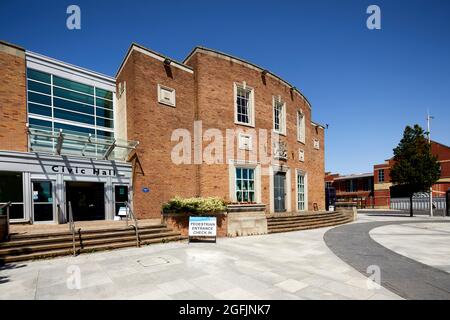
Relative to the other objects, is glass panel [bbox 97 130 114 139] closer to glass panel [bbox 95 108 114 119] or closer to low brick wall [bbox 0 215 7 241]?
glass panel [bbox 95 108 114 119]

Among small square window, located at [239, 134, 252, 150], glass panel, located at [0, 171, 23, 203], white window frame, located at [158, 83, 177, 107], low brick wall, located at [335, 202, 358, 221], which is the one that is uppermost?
white window frame, located at [158, 83, 177, 107]

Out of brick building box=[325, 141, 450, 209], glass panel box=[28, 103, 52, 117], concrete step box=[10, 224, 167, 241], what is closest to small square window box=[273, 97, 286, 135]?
concrete step box=[10, 224, 167, 241]

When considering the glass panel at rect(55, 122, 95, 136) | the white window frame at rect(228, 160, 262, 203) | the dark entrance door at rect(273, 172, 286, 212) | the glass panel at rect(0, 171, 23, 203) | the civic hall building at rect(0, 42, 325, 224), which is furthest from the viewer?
the dark entrance door at rect(273, 172, 286, 212)

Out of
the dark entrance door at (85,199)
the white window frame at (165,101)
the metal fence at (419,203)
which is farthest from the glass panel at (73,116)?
the metal fence at (419,203)

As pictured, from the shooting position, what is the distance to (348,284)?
16.9ft

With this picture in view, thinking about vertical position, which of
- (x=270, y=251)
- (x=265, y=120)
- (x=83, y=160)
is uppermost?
(x=265, y=120)

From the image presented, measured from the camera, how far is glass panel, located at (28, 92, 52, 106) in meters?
12.8

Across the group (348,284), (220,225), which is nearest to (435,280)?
(348,284)

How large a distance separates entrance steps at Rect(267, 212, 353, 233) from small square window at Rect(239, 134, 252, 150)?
5035mm

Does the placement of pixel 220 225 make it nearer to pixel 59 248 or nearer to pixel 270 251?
pixel 270 251

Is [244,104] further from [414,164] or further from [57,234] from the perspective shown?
[414,164]

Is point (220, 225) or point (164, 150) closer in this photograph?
point (220, 225)

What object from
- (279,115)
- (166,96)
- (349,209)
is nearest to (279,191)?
(279,115)

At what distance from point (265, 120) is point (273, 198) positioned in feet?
19.0
